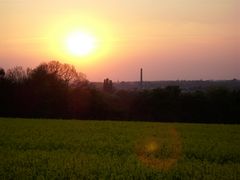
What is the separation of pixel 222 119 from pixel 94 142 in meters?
46.2

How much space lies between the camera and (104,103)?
6550 cm

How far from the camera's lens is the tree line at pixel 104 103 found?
63594 mm

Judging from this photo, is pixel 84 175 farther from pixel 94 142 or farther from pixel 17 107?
pixel 17 107

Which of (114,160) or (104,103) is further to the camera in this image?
(104,103)

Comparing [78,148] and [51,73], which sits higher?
[51,73]

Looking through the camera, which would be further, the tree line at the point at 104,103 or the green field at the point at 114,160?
the tree line at the point at 104,103

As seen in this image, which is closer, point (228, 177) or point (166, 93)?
point (228, 177)

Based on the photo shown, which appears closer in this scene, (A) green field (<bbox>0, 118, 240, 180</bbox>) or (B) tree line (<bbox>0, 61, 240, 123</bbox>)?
(A) green field (<bbox>0, 118, 240, 180</bbox>)

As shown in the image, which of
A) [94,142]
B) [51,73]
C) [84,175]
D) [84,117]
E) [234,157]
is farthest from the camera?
[51,73]

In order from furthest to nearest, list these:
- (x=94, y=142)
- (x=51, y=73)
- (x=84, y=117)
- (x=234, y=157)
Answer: (x=51, y=73)
(x=84, y=117)
(x=94, y=142)
(x=234, y=157)

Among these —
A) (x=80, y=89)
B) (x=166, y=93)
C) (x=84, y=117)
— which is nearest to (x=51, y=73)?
(x=80, y=89)

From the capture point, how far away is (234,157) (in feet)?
57.5

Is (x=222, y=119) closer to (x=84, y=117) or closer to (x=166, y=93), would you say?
(x=166, y=93)

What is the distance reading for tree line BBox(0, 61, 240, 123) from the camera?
63594mm
